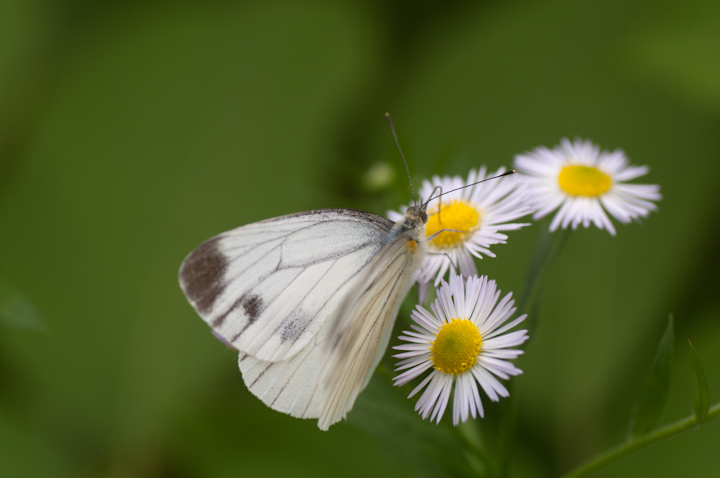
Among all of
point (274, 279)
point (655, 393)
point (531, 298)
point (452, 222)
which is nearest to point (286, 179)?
point (452, 222)

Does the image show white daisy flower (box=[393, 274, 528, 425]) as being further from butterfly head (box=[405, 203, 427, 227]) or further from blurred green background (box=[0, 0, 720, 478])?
blurred green background (box=[0, 0, 720, 478])

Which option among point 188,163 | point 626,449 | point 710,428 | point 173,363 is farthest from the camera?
point 188,163

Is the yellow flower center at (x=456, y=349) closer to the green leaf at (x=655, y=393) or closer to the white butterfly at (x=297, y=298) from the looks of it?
the white butterfly at (x=297, y=298)

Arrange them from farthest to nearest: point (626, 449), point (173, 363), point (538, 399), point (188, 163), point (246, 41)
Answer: point (246, 41), point (188, 163), point (173, 363), point (538, 399), point (626, 449)

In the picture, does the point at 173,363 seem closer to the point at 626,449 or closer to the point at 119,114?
the point at 119,114

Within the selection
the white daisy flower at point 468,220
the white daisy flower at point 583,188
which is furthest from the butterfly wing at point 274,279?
the white daisy flower at point 583,188

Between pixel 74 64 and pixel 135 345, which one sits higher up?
pixel 74 64

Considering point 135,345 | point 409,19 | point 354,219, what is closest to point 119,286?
point 135,345
